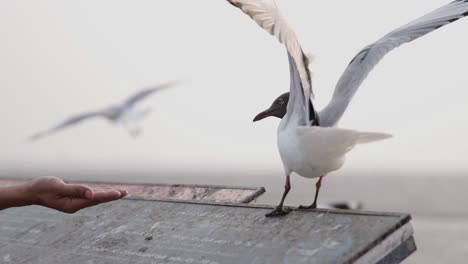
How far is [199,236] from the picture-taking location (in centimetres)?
520

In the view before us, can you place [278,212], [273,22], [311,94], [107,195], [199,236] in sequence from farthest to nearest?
[278,212] < [199,236] < [311,94] < [273,22] < [107,195]

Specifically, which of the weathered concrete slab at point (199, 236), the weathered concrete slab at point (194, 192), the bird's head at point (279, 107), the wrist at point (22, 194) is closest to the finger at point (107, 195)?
the wrist at point (22, 194)

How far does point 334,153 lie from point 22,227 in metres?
3.11

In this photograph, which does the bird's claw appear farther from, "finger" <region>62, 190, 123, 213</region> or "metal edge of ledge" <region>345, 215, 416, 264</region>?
"finger" <region>62, 190, 123, 213</region>

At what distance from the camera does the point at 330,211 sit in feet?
16.9

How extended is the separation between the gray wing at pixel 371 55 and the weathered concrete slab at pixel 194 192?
162cm

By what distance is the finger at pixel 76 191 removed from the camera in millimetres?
3939

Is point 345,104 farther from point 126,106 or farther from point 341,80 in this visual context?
point 126,106

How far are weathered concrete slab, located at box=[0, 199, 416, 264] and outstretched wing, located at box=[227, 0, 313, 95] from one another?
104 centimetres

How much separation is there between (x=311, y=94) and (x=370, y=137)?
67cm

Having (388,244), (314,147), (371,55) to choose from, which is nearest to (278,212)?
(314,147)

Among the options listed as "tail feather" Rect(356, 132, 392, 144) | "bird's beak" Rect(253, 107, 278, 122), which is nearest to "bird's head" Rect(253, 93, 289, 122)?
"bird's beak" Rect(253, 107, 278, 122)

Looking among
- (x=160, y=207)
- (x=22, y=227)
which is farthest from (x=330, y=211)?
(x=22, y=227)

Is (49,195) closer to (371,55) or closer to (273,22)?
(273,22)
